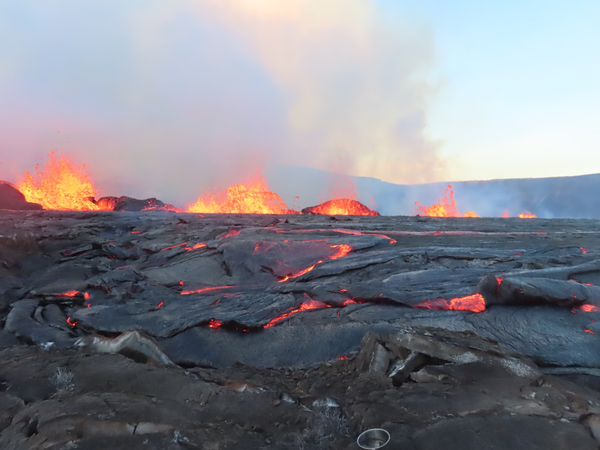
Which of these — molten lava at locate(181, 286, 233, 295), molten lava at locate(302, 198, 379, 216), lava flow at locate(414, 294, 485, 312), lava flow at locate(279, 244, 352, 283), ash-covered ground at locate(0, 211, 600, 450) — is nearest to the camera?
ash-covered ground at locate(0, 211, 600, 450)

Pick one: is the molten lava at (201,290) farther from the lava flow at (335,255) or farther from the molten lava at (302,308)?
the molten lava at (302,308)

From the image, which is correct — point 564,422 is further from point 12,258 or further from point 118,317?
point 12,258

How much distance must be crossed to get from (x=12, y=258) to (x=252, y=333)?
584cm

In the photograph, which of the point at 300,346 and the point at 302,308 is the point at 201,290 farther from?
the point at 300,346

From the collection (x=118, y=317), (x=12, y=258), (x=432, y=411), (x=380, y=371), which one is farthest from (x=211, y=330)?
(x=12, y=258)

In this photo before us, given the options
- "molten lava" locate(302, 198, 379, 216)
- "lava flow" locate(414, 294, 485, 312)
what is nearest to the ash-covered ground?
"lava flow" locate(414, 294, 485, 312)

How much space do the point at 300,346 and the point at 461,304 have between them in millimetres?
2258

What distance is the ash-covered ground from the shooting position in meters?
1.91

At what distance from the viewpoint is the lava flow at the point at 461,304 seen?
4.03 meters

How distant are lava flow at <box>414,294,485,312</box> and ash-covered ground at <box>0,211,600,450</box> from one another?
0.02m

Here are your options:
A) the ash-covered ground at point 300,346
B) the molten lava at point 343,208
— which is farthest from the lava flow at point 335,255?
the molten lava at point 343,208

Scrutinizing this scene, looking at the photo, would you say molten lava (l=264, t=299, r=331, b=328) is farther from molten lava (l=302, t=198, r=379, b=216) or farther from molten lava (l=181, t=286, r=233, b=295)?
molten lava (l=302, t=198, r=379, b=216)

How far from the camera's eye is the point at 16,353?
3.20 metres

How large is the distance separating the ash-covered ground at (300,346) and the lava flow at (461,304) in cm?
2
